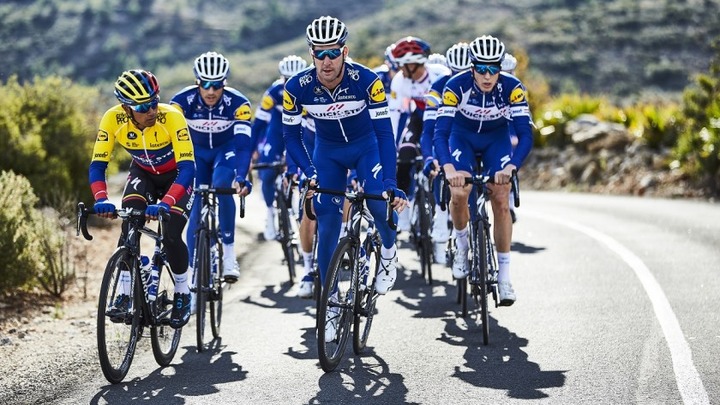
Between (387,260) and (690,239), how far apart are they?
21.8ft

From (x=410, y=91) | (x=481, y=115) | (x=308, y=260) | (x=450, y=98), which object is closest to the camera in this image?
(x=450, y=98)

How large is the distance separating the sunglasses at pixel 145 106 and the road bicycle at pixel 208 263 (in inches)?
52.6

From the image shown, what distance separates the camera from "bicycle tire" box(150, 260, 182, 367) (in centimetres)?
805

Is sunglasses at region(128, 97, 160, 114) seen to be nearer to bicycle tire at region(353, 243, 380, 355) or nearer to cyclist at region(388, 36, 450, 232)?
bicycle tire at region(353, 243, 380, 355)

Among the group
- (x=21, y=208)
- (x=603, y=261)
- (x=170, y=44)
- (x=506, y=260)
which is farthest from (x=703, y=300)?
(x=170, y=44)

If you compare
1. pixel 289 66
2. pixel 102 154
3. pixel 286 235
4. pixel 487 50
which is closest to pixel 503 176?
pixel 487 50

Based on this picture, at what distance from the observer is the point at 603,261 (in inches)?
494

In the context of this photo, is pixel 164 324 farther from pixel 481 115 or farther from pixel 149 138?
pixel 481 115

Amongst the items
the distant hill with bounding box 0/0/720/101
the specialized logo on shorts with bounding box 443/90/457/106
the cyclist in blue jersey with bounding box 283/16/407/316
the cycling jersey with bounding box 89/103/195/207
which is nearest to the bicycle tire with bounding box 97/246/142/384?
the cycling jersey with bounding box 89/103/195/207

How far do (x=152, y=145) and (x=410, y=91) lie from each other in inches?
209

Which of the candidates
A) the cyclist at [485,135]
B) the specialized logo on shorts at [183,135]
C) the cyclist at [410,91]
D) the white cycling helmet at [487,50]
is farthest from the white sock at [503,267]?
the cyclist at [410,91]

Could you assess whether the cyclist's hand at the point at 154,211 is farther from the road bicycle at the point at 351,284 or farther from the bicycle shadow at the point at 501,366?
the bicycle shadow at the point at 501,366

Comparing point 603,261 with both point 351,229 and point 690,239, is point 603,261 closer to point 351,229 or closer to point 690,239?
point 690,239

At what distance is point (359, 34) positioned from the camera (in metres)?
79.4
